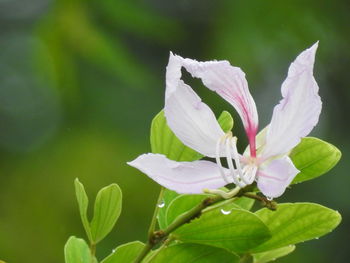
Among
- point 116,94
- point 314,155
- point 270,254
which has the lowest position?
point 270,254

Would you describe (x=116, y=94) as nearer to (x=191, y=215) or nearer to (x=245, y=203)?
(x=245, y=203)

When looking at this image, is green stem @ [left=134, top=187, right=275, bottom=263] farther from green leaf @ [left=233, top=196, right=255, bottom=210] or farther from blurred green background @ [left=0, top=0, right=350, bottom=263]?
blurred green background @ [left=0, top=0, right=350, bottom=263]

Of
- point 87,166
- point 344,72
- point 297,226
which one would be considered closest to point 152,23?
point 87,166

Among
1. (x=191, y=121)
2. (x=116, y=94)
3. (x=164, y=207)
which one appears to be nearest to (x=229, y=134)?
(x=191, y=121)

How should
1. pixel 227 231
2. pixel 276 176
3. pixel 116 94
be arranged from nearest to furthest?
pixel 276 176 → pixel 227 231 → pixel 116 94

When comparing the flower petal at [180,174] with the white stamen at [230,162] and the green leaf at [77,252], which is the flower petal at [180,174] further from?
the green leaf at [77,252]

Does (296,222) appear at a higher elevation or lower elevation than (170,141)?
lower

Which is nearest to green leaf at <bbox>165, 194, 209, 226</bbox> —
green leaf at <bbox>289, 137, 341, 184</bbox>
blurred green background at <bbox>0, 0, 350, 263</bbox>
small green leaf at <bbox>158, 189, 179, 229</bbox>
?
small green leaf at <bbox>158, 189, 179, 229</bbox>
